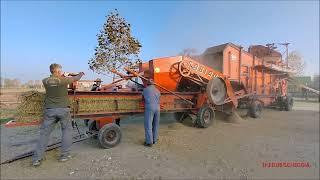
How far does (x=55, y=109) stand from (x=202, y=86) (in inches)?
204

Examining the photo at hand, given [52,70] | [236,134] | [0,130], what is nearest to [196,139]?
[236,134]

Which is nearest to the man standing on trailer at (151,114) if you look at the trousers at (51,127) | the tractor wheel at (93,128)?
the tractor wheel at (93,128)

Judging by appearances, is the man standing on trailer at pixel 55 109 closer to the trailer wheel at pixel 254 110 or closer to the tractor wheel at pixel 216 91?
the tractor wheel at pixel 216 91

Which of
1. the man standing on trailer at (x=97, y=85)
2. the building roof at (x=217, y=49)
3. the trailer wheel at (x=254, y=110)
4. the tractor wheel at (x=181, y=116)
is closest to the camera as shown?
the man standing on trailer at (x=97, y=85)

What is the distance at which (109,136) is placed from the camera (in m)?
6.53

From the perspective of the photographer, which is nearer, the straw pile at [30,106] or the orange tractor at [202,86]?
the straw pile at [30,106]

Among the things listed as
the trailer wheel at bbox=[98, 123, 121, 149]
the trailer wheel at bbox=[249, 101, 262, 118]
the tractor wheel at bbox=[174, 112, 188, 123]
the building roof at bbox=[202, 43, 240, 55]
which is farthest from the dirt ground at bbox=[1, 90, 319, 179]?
the building roof at bbox=[202, 43, 240, 55]

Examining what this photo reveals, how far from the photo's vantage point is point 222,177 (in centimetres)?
480

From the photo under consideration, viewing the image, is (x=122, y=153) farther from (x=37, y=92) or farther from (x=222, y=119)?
(x=222, y=119)

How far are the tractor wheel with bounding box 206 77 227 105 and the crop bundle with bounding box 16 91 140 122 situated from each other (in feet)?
9.07

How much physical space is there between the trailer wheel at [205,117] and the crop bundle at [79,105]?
2587mm

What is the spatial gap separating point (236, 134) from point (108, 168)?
470 centimetres

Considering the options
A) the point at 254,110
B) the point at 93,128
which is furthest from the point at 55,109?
the point at 254,110

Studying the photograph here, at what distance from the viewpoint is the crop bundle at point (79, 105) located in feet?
18.3
